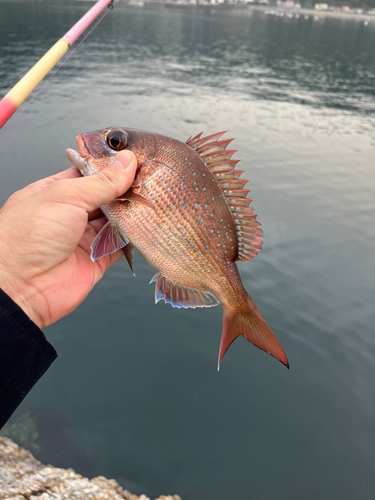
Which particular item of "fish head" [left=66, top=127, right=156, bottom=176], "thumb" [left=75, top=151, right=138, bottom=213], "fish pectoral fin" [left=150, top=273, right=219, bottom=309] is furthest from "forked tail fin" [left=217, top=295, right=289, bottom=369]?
"fish head" [left=66, top=127, right=156, bottom=176]

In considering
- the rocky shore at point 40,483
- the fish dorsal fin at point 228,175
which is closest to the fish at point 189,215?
the fish dorsal fin at point 228,175

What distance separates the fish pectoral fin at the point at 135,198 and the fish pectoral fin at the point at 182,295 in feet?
1.99

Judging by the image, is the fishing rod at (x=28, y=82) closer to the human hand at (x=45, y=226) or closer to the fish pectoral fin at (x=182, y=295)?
the human hand at (x=45, y=226)

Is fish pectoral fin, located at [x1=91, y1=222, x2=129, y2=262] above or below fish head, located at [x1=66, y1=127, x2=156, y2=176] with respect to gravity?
below

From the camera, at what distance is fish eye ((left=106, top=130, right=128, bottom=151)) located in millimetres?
2672

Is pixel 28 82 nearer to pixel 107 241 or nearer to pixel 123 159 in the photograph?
pixel 123 159

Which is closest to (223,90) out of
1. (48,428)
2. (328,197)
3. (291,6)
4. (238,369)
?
(328,197)

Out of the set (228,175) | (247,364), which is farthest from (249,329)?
(247,364)

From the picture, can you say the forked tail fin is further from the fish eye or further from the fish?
the fish eye

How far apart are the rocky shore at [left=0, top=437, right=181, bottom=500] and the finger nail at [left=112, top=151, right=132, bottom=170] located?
2633 mm

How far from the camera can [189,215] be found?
267cm

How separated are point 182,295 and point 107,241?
754 mm

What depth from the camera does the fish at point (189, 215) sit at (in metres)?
2.62

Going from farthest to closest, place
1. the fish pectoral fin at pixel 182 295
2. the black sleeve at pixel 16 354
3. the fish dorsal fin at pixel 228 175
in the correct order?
1. the fish pectoral fin at pixel 182 295
2. the fish dorsal fin at pixel 228 175
3. the black sleeve at pixel 16 354
